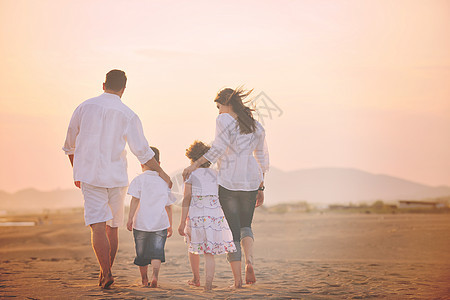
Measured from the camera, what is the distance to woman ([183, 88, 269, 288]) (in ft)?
21.7

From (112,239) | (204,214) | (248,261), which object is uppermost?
(204,214)

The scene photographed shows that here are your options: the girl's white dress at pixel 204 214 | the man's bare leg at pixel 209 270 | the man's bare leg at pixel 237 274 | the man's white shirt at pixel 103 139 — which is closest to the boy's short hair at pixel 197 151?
the girl's white dress at pixel 204 214

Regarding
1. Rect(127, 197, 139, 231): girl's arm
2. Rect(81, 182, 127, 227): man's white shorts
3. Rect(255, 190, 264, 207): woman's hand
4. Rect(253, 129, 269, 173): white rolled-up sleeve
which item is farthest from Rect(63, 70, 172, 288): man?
Rect(255, 190, 264, 207): woman's hand

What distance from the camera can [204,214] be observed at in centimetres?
694

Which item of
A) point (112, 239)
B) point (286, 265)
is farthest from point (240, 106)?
point (286, 265)

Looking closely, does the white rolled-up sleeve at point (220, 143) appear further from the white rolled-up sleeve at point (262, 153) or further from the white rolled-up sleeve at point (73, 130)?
the white rolled-up sleeve at point (73, 130)

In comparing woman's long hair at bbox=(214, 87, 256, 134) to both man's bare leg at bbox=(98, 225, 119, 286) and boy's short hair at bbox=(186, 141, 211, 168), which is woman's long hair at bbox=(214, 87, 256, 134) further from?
man's bare leg at bbox=(98, 225, 119, 286)

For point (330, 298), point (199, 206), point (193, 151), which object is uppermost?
point (193, 151)

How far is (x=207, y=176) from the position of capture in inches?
274

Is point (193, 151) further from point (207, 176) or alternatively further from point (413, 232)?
point (413, 232)

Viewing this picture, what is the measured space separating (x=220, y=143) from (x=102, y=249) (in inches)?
67.7

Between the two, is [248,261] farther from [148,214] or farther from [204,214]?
[148,214]

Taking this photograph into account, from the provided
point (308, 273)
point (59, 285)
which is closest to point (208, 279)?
point (59, 285)

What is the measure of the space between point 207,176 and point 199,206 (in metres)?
0.36
